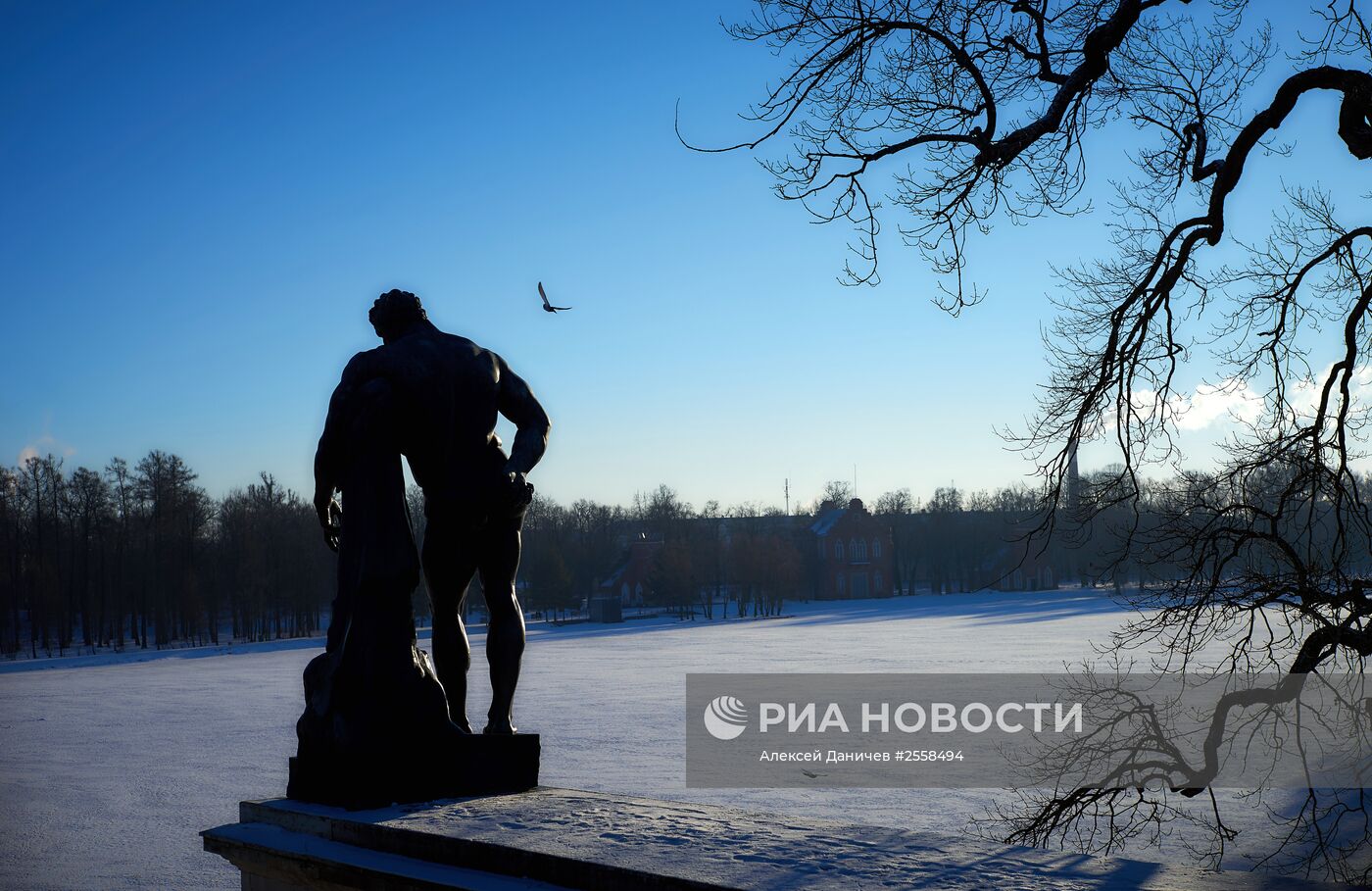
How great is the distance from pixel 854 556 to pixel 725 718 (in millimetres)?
77075

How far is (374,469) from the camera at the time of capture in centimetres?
620

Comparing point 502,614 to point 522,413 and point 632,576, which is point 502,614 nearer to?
point 522,413

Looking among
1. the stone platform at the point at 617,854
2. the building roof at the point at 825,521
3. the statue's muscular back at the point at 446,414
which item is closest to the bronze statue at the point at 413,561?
the statue's muscular back at the point at 446,414

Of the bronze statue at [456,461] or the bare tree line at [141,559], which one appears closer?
the bronze statue at [456,461]

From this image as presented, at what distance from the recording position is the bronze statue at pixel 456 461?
6266 mm

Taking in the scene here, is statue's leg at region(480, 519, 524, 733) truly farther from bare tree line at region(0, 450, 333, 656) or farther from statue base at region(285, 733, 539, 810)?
bare tree line at region(0, 450, 333, 656)

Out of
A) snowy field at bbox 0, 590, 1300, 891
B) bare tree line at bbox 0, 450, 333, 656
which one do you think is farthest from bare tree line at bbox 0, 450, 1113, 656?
snowy field at bbox 0, 590, 1300, 891

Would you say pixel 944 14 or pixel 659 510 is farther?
pixel 659 510

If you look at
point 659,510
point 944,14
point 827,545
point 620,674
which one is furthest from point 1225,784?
point 659,510

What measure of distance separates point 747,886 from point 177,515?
2738 inches

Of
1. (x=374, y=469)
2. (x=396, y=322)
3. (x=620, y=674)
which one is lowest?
(x=620, y=674)

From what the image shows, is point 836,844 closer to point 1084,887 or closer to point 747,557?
point 1084,887

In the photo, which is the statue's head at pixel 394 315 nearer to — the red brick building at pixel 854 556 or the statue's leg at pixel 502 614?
the statue's leg at pixel 502 614

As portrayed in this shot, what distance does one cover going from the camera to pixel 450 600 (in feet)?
21.4
